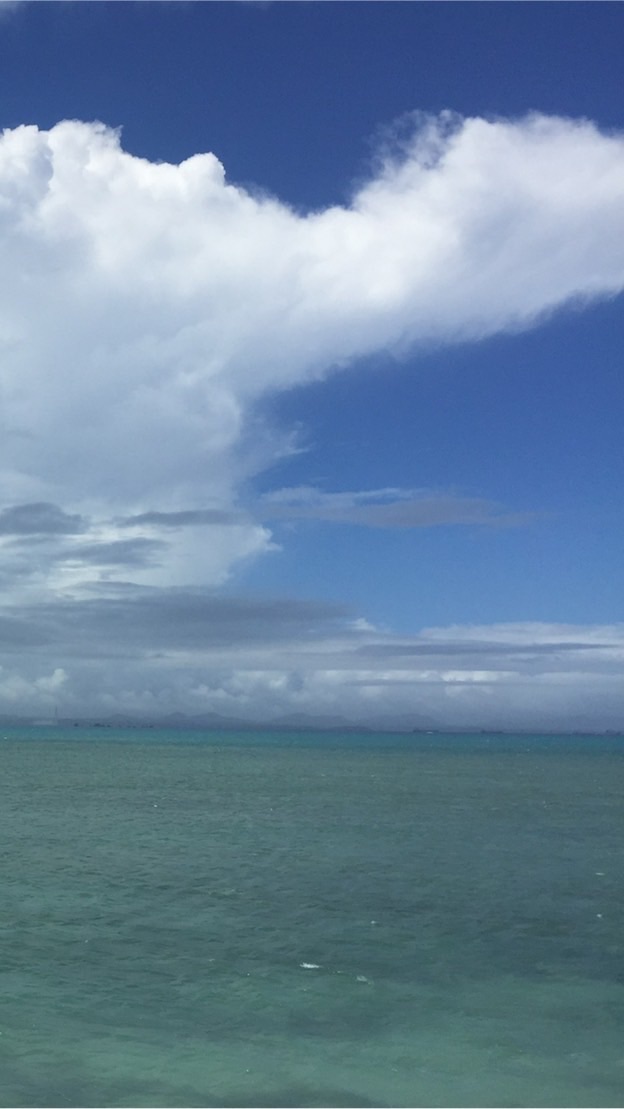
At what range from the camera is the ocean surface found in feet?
78.0

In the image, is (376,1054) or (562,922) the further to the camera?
(562,922)

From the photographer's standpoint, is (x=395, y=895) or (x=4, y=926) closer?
(x=4, y=926)

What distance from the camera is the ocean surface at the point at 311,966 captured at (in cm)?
2378

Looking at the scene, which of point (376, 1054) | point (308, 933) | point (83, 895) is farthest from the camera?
point (83, 895)

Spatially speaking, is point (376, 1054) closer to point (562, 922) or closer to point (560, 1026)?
point (560, 1026)

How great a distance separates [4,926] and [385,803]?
66814mm

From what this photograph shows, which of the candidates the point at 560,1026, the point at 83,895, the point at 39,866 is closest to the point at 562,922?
the point at 560,1026

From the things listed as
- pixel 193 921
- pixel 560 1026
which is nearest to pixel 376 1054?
pixel 560 1026

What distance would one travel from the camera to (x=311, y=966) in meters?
34.2

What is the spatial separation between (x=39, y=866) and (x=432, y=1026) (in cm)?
3487

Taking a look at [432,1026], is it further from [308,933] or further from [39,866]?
[39,866]

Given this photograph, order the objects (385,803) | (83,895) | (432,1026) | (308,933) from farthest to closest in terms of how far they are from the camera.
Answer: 1. (385,803)
2. (83,895)
3. (308,933)
4. (432,1026)

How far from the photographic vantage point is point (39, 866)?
5666 cm

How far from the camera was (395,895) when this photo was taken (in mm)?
48031
